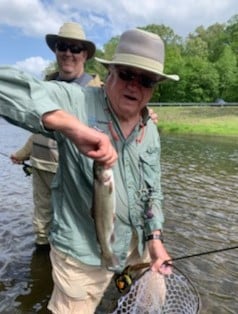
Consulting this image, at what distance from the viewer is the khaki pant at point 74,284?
356 centimetres

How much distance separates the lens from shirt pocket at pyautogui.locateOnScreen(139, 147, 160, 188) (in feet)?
12.3

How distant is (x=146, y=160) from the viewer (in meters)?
3.76

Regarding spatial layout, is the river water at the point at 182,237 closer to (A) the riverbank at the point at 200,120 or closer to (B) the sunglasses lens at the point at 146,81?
(B) the sunglasses lens at the point at 146,81

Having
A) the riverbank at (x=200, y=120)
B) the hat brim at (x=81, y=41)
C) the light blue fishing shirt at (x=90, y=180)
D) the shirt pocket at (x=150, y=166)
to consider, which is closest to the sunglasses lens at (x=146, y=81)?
the light blue fishing shirt at (x=90, y=180)

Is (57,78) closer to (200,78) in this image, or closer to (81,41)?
(81,41)

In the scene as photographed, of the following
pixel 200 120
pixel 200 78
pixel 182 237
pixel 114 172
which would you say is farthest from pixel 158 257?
pixel 200 78

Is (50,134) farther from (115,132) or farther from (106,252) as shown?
(106,252)

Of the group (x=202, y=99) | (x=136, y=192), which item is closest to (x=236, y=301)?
(x=136, y=192)

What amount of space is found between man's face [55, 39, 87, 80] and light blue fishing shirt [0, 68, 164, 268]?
2.81m

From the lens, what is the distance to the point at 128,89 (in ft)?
11.1

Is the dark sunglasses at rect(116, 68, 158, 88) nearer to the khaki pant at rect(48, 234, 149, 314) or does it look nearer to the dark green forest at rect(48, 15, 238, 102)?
the khaki pant at rect(48, 234, 149, 314)

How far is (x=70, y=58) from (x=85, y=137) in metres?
3.82

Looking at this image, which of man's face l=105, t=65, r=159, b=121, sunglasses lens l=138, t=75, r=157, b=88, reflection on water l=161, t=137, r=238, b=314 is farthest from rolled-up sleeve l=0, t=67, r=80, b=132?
reflection on water l=161, t=137, r=238, b=314

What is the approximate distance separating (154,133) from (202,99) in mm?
67353
